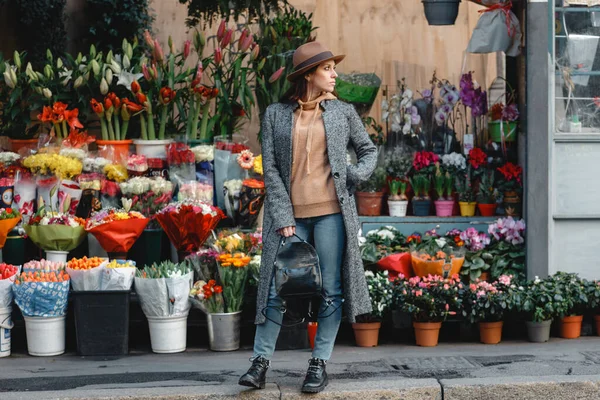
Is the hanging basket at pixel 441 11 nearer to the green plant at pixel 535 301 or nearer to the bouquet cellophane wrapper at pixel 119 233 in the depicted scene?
the green plant at pixel 535 301

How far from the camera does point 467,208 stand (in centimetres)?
973

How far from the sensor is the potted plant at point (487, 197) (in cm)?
964

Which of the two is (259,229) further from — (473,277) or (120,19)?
(120,19)

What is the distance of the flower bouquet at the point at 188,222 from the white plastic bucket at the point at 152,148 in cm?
93

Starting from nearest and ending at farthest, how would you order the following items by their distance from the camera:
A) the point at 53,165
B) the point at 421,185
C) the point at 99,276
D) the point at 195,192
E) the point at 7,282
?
the point at 7,282 → the point at 99,276 → the point at 53,165 → the point at 195,192 → the point at 421,185

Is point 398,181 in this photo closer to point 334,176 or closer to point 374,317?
point 374,317

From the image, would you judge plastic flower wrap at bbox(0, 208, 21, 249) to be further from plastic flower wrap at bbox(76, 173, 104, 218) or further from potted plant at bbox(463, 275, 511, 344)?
potted plant at bbox(463, 275, 511, 344)

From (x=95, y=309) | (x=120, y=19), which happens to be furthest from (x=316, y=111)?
(x=120, y=19)

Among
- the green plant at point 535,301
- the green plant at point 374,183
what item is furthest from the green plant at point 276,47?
the green plant at point 535,301

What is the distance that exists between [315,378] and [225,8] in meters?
4.94

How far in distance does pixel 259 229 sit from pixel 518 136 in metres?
2.60

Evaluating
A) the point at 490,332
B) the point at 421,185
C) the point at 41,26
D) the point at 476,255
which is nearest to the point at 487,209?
the point at 421,185

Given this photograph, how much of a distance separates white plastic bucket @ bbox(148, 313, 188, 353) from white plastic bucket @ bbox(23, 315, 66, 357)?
0.66m

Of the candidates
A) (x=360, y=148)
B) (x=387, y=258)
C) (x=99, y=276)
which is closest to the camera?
(x=360, y=148)
